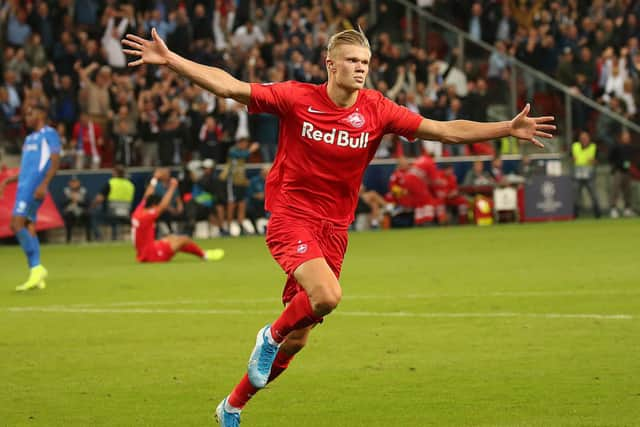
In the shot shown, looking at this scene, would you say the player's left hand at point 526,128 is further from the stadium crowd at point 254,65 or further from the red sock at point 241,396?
the stadium crowd at point 254,65

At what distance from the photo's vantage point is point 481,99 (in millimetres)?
32531

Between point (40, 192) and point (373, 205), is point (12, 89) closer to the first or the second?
point (373, 205)

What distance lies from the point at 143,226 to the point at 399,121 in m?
14.3

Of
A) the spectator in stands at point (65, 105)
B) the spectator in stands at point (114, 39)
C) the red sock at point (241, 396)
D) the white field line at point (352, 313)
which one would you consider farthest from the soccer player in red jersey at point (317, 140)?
the spectator in stands at point (114, 39)

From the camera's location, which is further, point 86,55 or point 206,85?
point 86,55

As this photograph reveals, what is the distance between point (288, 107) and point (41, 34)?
992 inches

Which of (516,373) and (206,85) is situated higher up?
(206,85)

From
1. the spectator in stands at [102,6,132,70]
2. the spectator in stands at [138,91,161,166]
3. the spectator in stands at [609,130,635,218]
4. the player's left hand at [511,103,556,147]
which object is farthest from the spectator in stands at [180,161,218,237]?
the player's left hand at [511,103,556,147]

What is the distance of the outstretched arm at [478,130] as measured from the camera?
328 inches

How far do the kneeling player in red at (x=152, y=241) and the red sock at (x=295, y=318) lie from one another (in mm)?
14296

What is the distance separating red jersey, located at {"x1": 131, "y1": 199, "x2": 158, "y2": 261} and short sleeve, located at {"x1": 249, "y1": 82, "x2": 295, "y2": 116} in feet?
45.7

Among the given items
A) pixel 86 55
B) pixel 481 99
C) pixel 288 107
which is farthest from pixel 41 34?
pixel 288 107

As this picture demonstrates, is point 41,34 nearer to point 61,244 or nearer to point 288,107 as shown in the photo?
point 61,244

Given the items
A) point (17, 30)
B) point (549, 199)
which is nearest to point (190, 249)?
point (549, 199)
